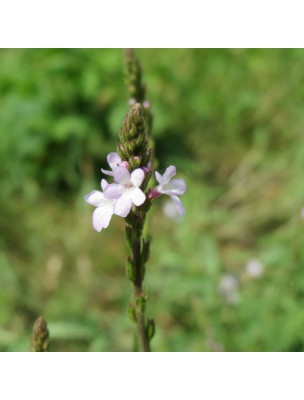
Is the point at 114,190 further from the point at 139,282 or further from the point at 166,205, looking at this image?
the point at 166,205

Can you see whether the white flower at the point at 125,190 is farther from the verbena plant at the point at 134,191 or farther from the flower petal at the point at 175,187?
the flower petal at the point at 175,187

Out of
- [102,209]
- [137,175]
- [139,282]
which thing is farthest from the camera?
[139,282]

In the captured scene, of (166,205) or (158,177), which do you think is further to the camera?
(166,205)

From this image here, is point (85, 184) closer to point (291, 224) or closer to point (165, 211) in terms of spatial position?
point (165, 211)

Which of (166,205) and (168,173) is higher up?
(166,205)

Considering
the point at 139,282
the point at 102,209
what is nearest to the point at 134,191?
the point at 102,209

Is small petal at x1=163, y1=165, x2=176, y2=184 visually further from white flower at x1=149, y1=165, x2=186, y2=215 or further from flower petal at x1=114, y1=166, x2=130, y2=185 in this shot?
flower petal at x1=114, y1=166, x2=130, y2=185

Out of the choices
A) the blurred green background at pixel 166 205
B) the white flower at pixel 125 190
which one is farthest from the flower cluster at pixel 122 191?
the blurred green background at pixel 166 205
